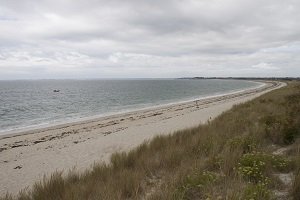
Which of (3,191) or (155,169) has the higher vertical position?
(155,169)

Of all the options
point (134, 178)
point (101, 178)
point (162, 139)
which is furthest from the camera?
point (162, 139)

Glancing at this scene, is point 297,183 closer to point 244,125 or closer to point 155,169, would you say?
point 155,169

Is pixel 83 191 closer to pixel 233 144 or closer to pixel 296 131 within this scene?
pixel 233 144

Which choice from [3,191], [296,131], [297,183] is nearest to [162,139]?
[296,131]

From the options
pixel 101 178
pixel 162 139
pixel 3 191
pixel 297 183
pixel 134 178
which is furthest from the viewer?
pixel 162 139

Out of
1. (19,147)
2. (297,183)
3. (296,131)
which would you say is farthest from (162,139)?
(19,147)

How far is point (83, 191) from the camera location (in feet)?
15.8

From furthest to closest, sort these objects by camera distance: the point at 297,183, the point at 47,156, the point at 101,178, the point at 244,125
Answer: the point at 47,156
the point at 244,125
the point at 101,178
the point at 297,183

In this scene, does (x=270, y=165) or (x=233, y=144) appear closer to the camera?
(x=270, y=165)

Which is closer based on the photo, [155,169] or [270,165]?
[270,165]

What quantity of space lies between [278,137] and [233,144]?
1942mm

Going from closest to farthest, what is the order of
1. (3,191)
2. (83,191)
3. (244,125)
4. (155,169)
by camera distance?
(83,191), (155,169), (3,191), (244,125)

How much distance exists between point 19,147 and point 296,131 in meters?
13.0

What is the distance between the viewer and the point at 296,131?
26.5 ft
